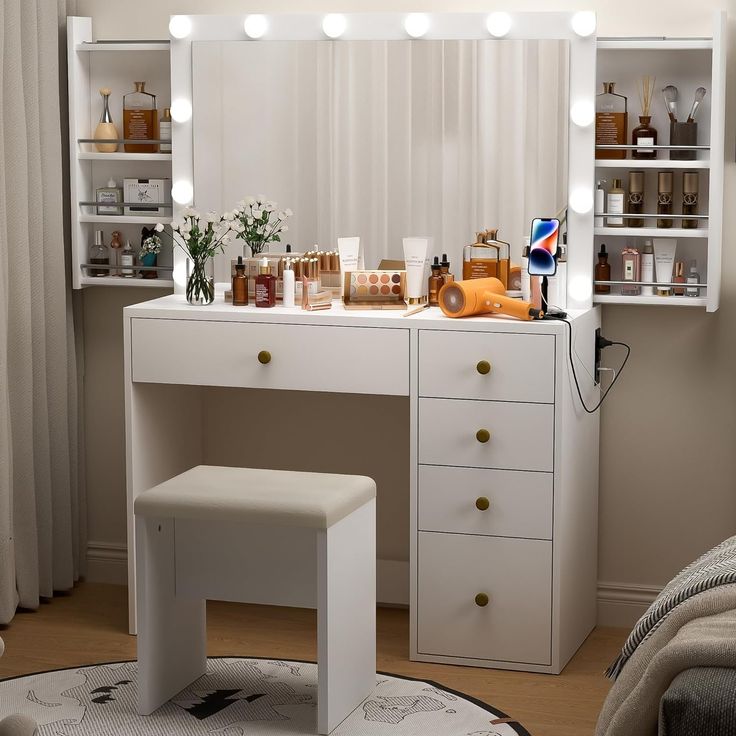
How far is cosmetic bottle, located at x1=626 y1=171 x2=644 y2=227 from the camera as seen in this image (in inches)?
129

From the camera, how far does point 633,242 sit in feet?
11.0

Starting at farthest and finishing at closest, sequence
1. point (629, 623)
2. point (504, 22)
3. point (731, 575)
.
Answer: point (629, 623) < point (504, 22) < point (731, 575)

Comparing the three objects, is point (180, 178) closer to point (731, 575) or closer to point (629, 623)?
point (629, 623)

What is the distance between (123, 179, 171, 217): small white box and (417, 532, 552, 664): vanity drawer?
1305 mm

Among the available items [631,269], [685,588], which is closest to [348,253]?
[631,269]

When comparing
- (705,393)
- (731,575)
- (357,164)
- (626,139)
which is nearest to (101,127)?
(357,164)

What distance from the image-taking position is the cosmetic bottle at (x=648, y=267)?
10.8 feet

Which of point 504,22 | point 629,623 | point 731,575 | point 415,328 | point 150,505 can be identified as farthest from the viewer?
point 629,623

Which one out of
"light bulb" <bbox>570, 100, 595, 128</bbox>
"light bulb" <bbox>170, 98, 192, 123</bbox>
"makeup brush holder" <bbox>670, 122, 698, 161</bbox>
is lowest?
"makeup brush holder" <bbox>670, 122, 698, 161</bbox>

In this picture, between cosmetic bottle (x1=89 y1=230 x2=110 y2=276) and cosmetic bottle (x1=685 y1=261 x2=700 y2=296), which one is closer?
cosmetic bottle (x1=685 y1=261 x2=700 y2=296)

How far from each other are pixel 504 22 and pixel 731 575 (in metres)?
1.88

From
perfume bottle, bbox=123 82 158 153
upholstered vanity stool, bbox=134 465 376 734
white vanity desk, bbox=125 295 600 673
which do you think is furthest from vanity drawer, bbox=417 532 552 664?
perfume bottle, bbox=123 82 158 153

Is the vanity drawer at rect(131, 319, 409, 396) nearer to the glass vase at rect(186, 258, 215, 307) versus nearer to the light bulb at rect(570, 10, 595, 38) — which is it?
the glass vase at rect(186, 258, 215, 307)

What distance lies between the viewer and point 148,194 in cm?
364
